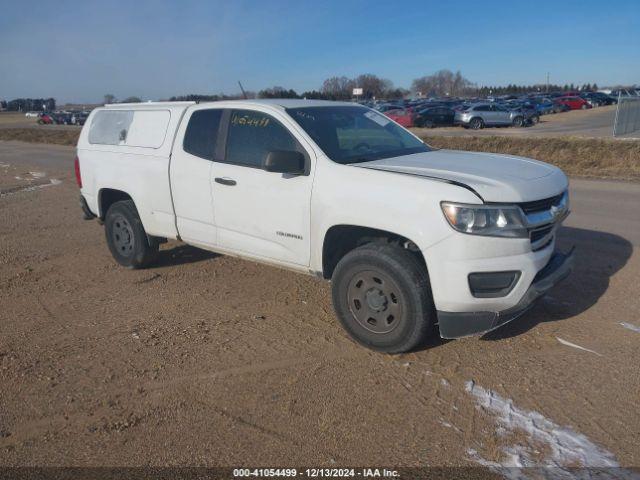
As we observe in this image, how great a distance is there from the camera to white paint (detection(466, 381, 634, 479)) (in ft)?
9.57

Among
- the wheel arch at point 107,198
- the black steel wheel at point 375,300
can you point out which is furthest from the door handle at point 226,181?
the wheel arch at point 107,198

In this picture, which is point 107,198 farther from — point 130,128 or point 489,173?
point 489,173

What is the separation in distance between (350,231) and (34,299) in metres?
3.42

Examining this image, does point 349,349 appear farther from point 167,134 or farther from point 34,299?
point 34,299

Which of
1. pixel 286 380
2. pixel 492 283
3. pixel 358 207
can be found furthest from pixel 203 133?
pixel 492 283

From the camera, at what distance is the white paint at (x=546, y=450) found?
292cm

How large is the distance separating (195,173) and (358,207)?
76.3 inches

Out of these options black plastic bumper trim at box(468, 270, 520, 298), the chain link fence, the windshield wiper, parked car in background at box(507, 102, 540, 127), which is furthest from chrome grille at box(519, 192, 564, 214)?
parked car in background at box(507, 102, 540, 127)

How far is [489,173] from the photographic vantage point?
4.18 metres

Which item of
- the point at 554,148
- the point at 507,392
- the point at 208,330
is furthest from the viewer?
the point at 554,148

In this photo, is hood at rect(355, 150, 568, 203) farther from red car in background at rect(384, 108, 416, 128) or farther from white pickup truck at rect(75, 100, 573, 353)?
red car in background at rect(384, 108, 416, 128)

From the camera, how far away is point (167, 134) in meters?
5.72

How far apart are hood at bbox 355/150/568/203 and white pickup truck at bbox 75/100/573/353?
1cm

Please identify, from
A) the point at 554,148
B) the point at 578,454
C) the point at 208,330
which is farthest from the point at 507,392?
the point at 554,148
